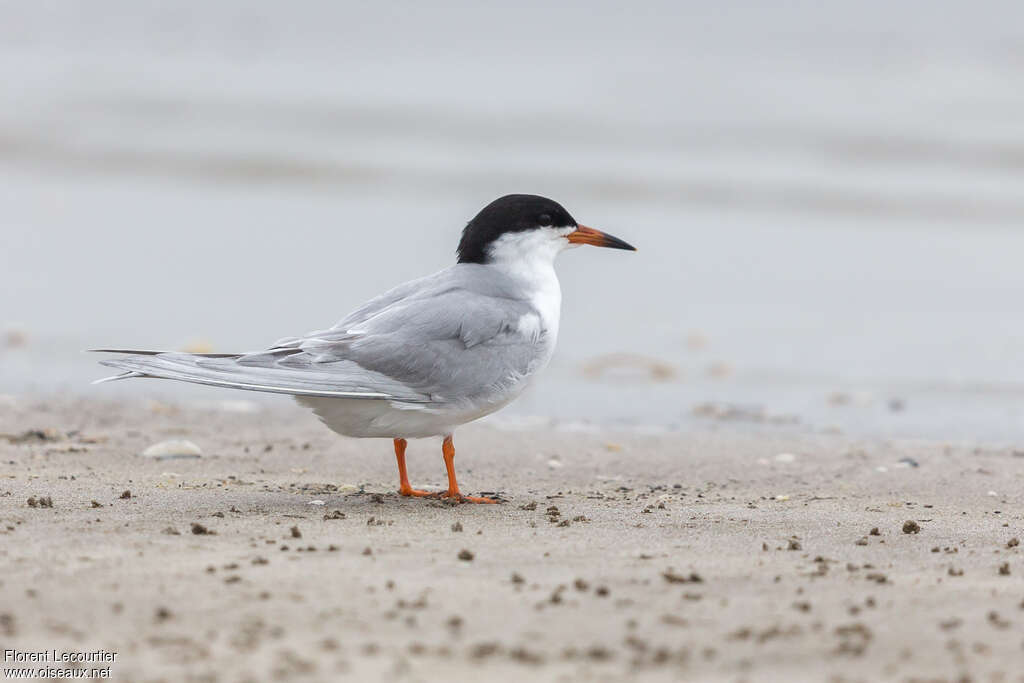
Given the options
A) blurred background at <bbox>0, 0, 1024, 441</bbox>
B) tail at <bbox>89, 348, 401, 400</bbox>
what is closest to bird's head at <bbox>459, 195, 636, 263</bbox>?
tail at <bbox>89, 348, 401, 400</bbox>

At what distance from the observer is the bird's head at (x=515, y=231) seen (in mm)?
4914

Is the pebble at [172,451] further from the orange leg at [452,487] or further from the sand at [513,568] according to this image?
the orange leg at [452,487]

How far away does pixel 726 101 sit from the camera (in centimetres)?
1861

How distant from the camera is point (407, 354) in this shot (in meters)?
4.36

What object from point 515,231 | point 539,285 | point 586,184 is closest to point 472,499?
point 539,285

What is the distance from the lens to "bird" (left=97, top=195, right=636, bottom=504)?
4.18 m

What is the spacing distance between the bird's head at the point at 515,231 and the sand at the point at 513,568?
0.90 metres

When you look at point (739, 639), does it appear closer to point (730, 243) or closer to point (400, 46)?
point (730, 243)

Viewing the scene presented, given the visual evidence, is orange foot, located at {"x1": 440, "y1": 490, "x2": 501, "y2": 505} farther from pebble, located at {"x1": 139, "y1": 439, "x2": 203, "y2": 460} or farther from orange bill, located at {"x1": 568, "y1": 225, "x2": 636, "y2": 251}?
pebble, located at {"x1": 139, "y1": 439, "x2": 203, "y2": 460}

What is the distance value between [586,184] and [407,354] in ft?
36.2

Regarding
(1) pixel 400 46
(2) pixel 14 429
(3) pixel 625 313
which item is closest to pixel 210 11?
(1) pixel 400 46

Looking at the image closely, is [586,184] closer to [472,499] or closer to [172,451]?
[172,451]

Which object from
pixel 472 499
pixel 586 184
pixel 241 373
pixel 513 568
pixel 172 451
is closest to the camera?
pixel 513 568

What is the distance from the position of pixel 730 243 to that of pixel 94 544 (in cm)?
892
